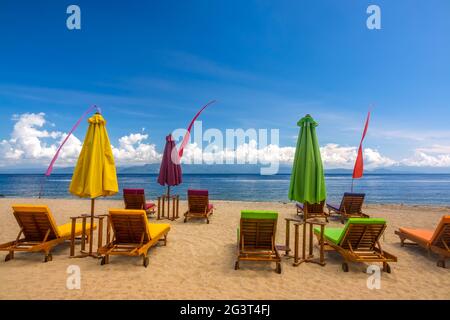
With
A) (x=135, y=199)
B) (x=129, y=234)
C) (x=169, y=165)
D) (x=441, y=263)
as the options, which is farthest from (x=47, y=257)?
(x=441, y=263)

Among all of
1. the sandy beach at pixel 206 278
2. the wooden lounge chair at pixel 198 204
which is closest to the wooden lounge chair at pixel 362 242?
the sandy beach at pixel 206 278

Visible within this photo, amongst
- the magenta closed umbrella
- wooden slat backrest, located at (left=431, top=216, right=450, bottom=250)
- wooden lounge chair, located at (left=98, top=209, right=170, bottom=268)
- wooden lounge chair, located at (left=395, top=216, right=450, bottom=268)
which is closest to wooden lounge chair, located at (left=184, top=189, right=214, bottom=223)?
the magenta closed umbrella

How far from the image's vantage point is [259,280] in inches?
180

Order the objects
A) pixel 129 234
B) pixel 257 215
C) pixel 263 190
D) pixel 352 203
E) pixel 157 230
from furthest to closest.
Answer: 1. pixel 263 190
2. pixel 352 203
3. pixel 157 230
4. pixel 129 234
5. pixel 257 215

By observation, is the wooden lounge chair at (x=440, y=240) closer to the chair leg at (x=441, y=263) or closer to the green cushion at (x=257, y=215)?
the chair leg at (x=441, y=263)

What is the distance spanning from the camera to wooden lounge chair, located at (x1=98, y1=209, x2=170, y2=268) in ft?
16.9

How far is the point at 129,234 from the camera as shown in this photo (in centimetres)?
553

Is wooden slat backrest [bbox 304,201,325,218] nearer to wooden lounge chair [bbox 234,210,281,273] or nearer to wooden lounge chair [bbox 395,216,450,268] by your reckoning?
wooden lounge chair [bbox 395,216,450,268]

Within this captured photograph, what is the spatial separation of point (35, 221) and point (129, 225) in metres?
2.05

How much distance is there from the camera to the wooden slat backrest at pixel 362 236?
5133mm

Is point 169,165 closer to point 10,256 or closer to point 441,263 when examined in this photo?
point 10,256

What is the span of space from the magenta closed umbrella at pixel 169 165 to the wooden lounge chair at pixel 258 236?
5.21 meters

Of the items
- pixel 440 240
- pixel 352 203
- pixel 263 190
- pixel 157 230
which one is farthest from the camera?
pixel 263 190
